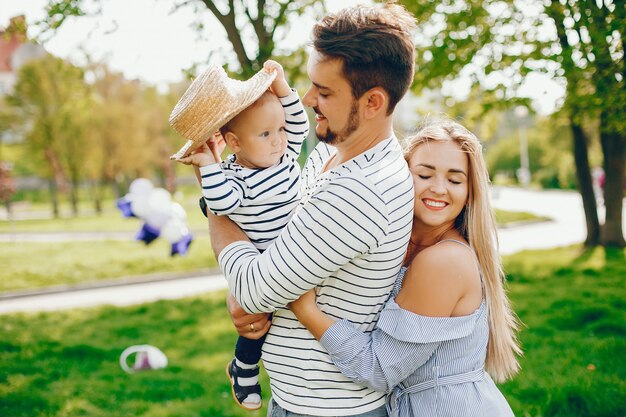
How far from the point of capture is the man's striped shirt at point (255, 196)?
79.0 inches

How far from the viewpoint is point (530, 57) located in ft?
31.4

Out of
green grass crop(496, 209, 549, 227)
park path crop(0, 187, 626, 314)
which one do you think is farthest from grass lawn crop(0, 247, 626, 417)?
green grass crop(496, 209, 549, 227)

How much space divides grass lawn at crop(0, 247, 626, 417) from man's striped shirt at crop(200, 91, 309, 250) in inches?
120

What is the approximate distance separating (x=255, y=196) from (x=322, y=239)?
0.39 m

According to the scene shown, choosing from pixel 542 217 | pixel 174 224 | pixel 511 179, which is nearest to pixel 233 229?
pixel 174 224

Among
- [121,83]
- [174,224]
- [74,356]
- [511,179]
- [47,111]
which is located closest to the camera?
[74,356]

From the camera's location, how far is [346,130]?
1958mm

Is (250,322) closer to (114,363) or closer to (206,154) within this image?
(206,154)

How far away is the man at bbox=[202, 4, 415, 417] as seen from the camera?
179 cm

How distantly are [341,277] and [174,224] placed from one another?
7559 mm

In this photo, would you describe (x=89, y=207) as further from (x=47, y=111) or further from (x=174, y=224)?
(x=174, y=224)

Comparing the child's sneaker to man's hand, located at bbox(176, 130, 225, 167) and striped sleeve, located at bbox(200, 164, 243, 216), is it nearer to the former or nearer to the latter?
striped sleeve, located at bbox(200, 164, 243, 216)

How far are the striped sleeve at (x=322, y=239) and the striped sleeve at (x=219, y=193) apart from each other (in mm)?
241

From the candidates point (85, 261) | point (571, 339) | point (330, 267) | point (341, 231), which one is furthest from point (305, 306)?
point (85, 261)
